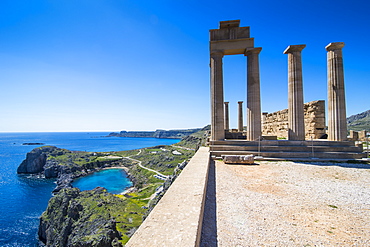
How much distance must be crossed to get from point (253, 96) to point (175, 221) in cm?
1236

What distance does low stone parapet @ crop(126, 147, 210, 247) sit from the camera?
2.37 metres

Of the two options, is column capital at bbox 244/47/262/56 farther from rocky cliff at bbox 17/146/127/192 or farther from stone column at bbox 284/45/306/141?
rocky cliff at bbox 17/146/127/192

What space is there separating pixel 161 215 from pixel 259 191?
13.5 ft

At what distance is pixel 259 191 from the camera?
595 centimetres

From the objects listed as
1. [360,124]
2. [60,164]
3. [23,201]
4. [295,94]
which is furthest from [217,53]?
[360,124]

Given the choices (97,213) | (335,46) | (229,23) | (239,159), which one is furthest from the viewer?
(97,213)

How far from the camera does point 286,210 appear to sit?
4641 mm

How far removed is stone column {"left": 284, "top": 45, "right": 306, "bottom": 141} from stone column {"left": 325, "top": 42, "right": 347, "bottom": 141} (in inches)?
89.0

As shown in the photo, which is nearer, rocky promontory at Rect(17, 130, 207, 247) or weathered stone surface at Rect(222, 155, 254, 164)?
weathered stone surface at Rect(222, 155, 254, 164)

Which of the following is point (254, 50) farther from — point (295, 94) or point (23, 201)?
point (23, 201)

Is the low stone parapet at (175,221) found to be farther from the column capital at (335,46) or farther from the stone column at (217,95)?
the column capital at (335,46)

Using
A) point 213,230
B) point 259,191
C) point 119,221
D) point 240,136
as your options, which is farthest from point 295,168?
point 119,221

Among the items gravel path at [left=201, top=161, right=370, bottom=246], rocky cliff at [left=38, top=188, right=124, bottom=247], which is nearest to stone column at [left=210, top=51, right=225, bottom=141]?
gravel path at [left=201, top=161, right=370, bottom=246]

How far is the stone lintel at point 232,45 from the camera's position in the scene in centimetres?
1346
